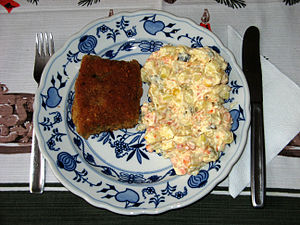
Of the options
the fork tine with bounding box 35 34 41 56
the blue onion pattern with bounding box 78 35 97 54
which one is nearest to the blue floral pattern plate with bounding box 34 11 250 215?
the blue onion pattern with bounding box 78 35 97 54

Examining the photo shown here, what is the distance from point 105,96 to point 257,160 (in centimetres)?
125

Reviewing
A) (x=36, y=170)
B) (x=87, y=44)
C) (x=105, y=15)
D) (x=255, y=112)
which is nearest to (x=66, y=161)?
(x=36, y=170)

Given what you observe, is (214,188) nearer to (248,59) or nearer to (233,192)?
(233,192)

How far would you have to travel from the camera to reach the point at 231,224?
6.55ft

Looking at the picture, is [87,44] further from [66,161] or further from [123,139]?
[66,161]

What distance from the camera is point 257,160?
1.96m

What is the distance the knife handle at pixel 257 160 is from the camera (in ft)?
6.32

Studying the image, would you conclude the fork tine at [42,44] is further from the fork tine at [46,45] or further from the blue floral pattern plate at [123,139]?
the blue floral pattern plate at [123,139]

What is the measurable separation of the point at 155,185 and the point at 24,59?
1.60 m

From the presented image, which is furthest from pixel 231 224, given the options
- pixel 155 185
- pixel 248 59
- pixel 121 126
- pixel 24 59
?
pixel 24 59

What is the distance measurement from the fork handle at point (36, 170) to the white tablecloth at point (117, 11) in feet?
1.84

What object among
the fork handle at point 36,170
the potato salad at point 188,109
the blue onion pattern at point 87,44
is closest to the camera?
the potato salad at point 188,109

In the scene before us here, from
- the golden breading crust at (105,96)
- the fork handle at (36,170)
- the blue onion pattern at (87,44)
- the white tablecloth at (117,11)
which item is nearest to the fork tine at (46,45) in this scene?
the white tablecloth at (117,11)

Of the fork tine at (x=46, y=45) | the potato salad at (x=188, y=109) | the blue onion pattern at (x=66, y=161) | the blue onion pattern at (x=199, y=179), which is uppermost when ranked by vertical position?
the fork tine at (x=46, y=45)
